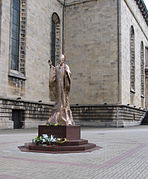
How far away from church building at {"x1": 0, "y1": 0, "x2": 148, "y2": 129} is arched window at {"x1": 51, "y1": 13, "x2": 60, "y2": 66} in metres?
0.06

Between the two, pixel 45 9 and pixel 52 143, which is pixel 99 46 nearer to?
pixel 45 9

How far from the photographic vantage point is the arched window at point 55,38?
3606 cm

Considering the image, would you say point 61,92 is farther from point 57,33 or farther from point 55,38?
point 57,33

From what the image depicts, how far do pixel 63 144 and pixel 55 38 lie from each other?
27.8 meters

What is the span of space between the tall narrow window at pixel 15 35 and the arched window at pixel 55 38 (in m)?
7.35

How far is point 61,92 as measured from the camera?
11719mm

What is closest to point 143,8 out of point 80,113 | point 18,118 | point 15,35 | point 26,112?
point 80,113

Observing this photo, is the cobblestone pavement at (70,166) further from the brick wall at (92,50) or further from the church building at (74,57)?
the brick wall at (92,50)

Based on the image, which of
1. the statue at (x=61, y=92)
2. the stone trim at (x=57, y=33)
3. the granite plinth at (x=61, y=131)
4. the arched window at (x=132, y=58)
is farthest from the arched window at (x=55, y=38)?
the granite plinth at (x=61, y=131)

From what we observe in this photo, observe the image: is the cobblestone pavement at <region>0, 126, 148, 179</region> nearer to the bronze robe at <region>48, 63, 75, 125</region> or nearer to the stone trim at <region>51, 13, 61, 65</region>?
the bronze robe at <region>48, 63, 75, 125</region>

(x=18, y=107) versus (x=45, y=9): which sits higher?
(x=45, y=9)

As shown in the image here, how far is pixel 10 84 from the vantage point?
88.3 feet

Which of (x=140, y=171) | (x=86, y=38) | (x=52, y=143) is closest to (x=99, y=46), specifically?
(x=86, y=38)

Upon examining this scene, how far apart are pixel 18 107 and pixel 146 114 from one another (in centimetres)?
2647
